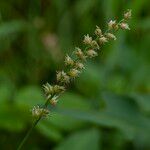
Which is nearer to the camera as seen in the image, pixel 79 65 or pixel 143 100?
pixel 79 65

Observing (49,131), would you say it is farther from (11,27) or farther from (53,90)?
(53,90)

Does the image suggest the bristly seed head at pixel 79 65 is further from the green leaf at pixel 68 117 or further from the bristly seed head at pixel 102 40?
the green leaf at pixel 68 117

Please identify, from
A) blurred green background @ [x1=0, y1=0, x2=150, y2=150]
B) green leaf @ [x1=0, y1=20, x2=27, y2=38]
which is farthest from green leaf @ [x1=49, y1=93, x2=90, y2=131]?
green leaf @ [x1=0, y1=20, x2=27, y2=38]

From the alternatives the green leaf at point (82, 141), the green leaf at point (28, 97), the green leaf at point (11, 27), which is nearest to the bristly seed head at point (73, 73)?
the green leaf at point (82, 141)

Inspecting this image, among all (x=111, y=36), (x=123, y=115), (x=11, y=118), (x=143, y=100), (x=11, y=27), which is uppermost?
(x=11, y=27)

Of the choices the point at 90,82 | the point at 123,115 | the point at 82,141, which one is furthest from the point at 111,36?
the point at 90,82

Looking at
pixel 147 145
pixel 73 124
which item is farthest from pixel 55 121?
pixel 147 145

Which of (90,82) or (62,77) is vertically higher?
(90,82)

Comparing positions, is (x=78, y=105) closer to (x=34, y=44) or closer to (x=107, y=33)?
(x=34, y=44)
